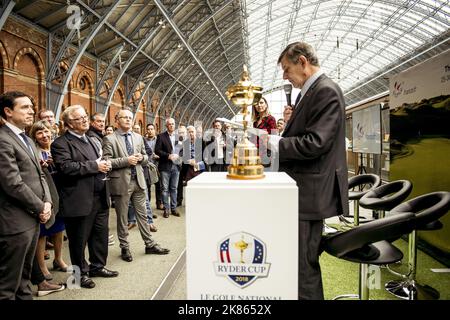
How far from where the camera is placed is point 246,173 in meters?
1.48

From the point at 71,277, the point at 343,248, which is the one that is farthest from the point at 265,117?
the point at 71,277

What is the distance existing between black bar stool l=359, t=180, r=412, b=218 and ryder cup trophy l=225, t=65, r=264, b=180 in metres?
1.43

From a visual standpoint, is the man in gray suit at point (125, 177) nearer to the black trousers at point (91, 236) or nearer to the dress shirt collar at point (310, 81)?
the black trousers at point (91, 236)

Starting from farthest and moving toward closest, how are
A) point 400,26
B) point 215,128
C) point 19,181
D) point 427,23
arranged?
1. point 400,26
2. point 427,23
3. point 215,128
4. point 19,181

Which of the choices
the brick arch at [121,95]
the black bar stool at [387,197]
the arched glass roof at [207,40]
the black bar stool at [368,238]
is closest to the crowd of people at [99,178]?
the black bar stool at [368,238]

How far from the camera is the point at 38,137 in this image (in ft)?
11.1

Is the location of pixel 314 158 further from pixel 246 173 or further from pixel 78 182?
pixel 78 182

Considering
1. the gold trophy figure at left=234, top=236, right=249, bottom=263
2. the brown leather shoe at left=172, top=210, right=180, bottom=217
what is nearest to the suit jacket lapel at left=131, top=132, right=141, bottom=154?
the brown leather shoe at left=172, top=210, right=180, bottom=217

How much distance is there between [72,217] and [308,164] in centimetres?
226

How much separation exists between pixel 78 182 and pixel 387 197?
2.76 m

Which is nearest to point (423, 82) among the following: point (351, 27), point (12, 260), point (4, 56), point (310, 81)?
point (310, 81)

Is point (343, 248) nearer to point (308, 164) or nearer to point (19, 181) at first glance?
point (308, 164)

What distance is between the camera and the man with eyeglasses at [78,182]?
9.35 ft

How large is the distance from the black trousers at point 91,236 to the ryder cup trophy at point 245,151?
2036 millimetres
